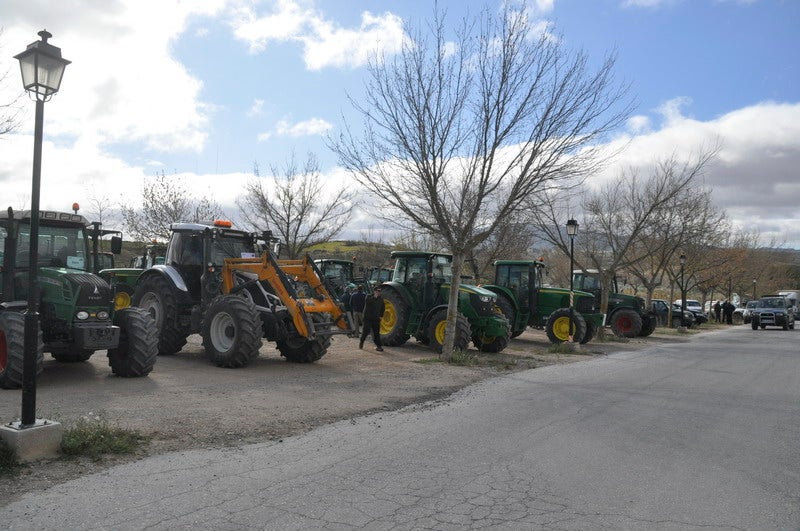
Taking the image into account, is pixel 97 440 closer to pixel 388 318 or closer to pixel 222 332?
pixel 222 332

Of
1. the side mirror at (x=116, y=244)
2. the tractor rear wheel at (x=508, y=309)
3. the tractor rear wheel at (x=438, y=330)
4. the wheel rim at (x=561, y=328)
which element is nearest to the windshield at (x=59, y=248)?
the side mirror at (x=116, y=244)

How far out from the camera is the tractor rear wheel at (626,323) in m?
24.5

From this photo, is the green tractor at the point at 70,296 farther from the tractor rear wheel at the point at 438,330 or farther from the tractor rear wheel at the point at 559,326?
the tractor rear wheel at the point at 559,326

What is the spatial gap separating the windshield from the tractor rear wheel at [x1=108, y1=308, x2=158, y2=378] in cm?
116

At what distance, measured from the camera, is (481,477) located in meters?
5.48

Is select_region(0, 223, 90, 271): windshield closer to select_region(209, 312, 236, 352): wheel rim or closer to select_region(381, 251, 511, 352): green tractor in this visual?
select_region(209, 312, 236, 352): wheel rim

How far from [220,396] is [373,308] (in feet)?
23.0

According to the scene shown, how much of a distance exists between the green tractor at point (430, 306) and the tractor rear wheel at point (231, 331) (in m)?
5.63

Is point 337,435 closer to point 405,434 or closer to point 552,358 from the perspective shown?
point 405,434

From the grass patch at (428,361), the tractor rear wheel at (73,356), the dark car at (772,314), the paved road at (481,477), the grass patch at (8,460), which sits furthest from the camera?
the dark car at (772,314)

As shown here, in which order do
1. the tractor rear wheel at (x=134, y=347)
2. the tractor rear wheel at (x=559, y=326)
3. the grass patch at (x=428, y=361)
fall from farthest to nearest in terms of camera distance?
the tractor rear wheel at (x=559, y=326)
the grass patch at (x=428, y=361)
the tractor rear wheel at (x=134, y=347)

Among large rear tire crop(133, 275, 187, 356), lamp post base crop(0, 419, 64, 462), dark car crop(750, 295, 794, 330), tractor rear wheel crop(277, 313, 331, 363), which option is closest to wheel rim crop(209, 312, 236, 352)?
tractor rear wheel crop(277, 313, 331, 363)

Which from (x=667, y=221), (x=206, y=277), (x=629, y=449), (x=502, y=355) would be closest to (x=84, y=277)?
(x=206, y=277)

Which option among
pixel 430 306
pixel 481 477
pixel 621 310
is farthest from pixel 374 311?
pixel 621 310
